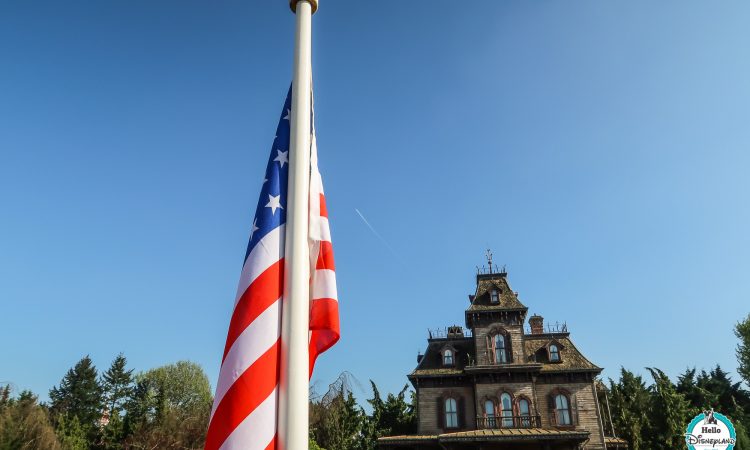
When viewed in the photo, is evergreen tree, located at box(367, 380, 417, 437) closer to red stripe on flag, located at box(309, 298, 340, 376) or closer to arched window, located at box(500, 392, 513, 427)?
arched window, located at box(500, 392, 513, 427)

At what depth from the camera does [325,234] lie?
505cm

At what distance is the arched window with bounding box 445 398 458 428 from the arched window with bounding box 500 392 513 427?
3.12m

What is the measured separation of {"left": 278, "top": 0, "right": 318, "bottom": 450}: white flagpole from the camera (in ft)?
13.1

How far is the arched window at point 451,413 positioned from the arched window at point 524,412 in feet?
13.7

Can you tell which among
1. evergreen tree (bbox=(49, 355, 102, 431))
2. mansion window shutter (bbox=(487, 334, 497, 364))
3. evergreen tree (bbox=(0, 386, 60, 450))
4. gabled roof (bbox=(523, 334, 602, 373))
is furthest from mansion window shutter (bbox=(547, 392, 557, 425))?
evergreen tree (bbox=(49, 355, 102, 431))

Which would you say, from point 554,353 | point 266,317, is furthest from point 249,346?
point 554,353

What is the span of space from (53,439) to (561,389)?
131 ft

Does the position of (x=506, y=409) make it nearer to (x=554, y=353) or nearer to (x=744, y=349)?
(x=554, y=353)

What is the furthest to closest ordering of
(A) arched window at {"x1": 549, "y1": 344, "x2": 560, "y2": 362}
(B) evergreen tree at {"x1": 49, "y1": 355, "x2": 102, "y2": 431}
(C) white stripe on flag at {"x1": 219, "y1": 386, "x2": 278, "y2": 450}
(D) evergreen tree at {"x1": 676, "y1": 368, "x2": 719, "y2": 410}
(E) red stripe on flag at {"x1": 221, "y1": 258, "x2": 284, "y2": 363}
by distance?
(B) evergreen tree at {"x1": 49, "y1": 355, "x2": 102, "y2": 431}
(D) evergreen tree at {"x1": 676, "y1": 368, "x2": 719, "y2": 410}
(A) arched window at {"x1": 549, "y1": 344, "x2": 560, "y2": 362}
(E) red stripe on flag at {"x1": 221, "y1": 258, "x2": 284, "y2": 363}
(C) white stripe on flag at {"x1": 219, "y1": 386, "x2": 278, "y2": 450}

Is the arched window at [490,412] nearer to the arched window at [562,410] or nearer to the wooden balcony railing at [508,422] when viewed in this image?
the wooden balcony railing at [508,422]

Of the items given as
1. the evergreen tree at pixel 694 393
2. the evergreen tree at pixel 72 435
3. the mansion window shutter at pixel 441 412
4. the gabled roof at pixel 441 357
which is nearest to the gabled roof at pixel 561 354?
the gabled roof at pixel 441 357

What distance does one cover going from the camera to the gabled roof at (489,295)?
1399 inches

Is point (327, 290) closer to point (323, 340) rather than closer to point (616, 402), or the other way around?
point (323, 340)

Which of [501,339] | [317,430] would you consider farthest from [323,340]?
[317,430]
